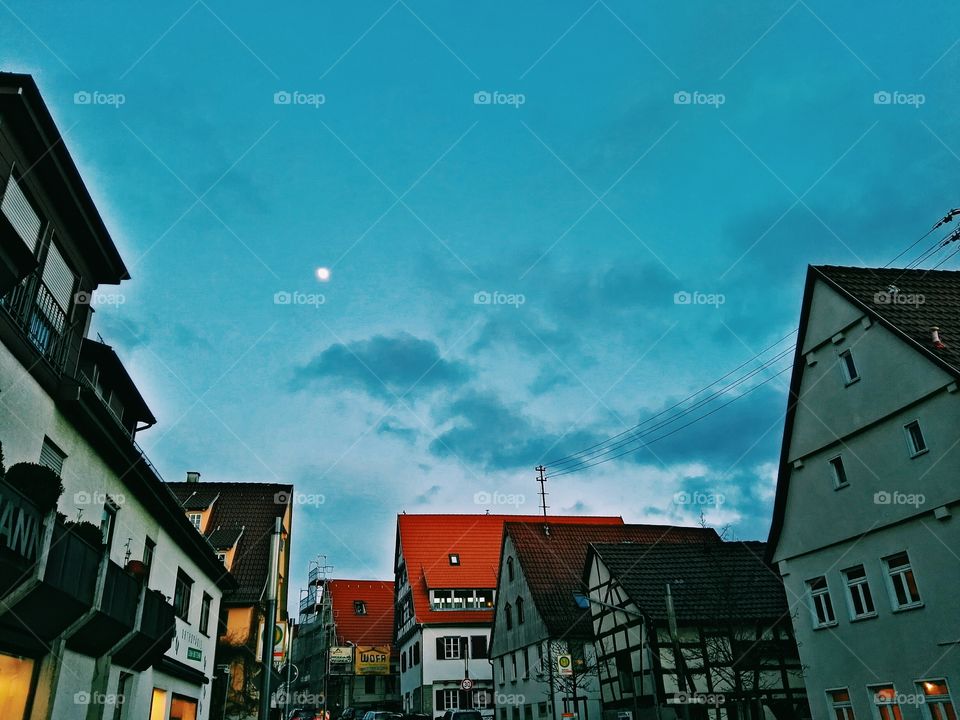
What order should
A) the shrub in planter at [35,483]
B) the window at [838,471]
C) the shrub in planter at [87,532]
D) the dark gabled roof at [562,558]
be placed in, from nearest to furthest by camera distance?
the shrub in planter at [35,483], the shrub in planter at [87,532], the window at [838,471], the dark gabled roof at [562,558]

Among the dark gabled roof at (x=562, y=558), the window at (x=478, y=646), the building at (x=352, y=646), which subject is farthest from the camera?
the building at (x=352, y=646)

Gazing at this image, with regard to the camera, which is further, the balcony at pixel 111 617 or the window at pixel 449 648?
the window at pixel 449 648

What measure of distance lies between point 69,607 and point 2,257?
5792mm

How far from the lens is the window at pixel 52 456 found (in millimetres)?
12555

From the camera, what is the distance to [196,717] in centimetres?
2481

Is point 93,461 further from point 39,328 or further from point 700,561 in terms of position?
point 700,561

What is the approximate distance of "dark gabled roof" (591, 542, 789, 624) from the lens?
2762 centimetres

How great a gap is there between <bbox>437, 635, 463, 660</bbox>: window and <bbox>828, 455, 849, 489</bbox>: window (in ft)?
125

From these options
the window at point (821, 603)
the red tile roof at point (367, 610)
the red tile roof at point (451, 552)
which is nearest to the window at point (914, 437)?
the window at point (821, 603)

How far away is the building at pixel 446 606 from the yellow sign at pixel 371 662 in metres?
5.12

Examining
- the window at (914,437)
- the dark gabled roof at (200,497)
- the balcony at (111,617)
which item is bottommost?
the balcony at (111,617)

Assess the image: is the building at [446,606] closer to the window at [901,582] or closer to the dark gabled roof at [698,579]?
the dark gabled roof at [698,579]

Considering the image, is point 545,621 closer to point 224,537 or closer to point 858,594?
point 224,537

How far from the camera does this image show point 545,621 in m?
35.7
